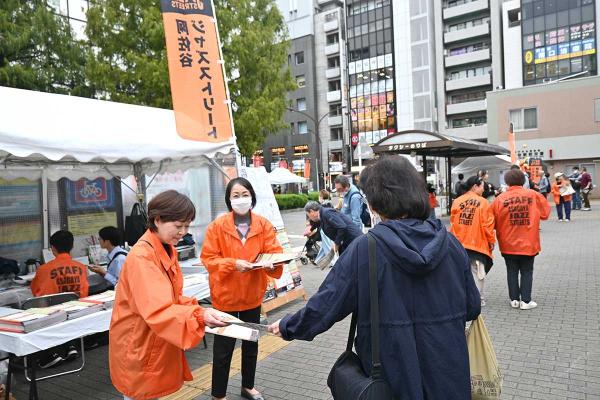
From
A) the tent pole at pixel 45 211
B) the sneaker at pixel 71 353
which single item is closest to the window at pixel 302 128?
the tent pole at pixel 45 211

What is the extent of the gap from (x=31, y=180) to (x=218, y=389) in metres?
5.12

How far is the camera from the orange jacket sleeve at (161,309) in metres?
2.09

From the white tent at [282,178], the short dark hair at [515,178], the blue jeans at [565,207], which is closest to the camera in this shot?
the short dark hair at [515,178]

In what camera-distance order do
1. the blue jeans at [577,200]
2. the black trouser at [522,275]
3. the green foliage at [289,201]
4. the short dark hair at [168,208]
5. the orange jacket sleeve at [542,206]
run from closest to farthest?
the short dark hair at [168,208] < the black trouser at [522,275] < the orange jacket sleeve at [542,206] < the blue jeans at [577,200] < the green foliage at [289,201]

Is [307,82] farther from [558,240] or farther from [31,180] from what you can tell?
[31,180]

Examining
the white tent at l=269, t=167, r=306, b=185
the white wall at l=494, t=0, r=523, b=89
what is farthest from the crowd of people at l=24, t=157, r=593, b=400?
the white wall at l=494, t=0, r=523, b=89

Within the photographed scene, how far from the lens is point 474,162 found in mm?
22031

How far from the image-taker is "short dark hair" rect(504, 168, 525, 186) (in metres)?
5.89

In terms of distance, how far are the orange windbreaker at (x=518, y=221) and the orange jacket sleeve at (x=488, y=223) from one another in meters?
0.23

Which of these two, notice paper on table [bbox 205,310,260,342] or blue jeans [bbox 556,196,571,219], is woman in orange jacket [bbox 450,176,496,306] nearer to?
notice paper on table [bbox 205,310,260,342]

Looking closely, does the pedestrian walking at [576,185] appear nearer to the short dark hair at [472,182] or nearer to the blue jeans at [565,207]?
the blue jeans at [565,207]

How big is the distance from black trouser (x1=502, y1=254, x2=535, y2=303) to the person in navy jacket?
15.3 ft

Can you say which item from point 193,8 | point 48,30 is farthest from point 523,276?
point 48,30

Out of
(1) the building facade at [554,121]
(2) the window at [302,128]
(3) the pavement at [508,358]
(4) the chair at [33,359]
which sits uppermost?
(2) the window at [302,128]
